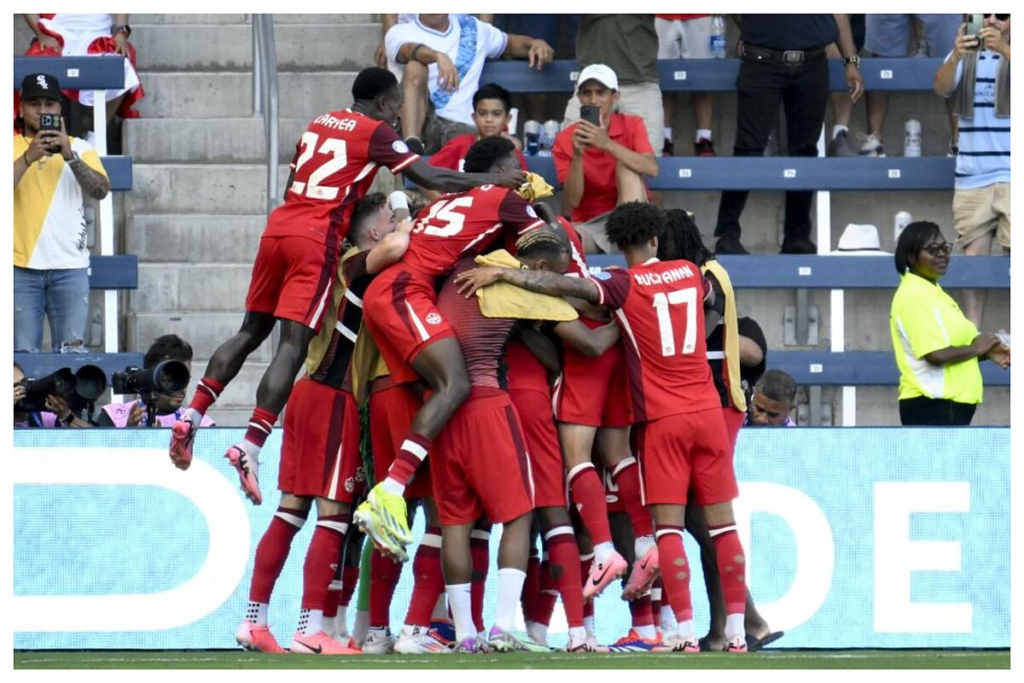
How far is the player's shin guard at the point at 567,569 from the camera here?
26.1 ft

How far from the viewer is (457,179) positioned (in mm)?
8383

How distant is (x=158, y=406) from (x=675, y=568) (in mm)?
3273

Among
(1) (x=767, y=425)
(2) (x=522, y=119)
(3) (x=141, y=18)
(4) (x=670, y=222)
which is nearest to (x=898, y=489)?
(1) (x=767, y=425)

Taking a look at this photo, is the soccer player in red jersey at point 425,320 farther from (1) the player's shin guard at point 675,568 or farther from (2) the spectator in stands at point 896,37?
(2) the spectator in stands at point 896,37

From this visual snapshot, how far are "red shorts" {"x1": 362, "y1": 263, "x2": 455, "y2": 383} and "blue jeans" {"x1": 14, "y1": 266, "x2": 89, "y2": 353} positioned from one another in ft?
12.6

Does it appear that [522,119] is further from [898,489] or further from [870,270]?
[898,489]

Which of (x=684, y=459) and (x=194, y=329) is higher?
(x=194, y=329)

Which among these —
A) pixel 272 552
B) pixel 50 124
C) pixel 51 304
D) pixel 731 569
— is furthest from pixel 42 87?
pixel 731 569

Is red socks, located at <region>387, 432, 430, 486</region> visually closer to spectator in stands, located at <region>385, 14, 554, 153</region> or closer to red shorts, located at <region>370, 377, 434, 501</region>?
red shorts, located at <region>370, 377, 434, 501</region>

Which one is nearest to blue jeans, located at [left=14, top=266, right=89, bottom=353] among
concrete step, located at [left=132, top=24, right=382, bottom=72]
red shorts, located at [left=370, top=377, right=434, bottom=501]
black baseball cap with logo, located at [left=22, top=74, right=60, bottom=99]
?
black baseball cap with logo, located at [left=22, top=74, right=60, bottom=99]

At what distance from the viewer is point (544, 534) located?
26.7 feet

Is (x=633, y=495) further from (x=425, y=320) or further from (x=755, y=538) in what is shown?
(x=755, y=538)

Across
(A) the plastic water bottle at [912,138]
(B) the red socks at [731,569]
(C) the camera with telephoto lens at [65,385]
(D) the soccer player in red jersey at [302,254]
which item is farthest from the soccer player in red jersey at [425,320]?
(A) the plastic water bottle at [912,138]

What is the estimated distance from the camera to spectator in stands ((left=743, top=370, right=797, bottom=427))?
33.4ft
